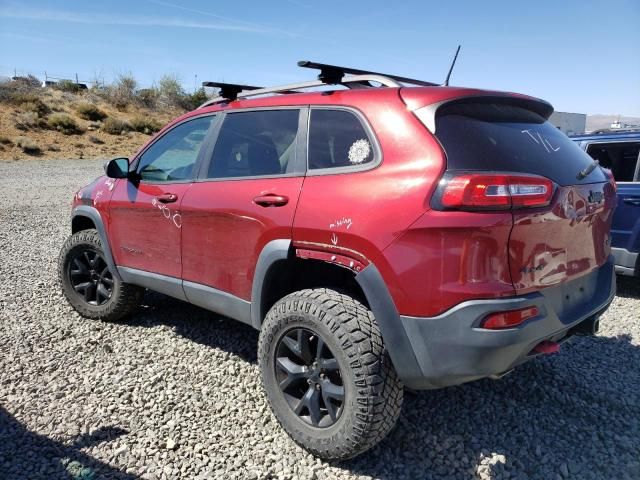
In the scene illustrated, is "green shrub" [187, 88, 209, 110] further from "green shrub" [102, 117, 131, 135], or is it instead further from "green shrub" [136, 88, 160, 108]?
"green shrub" [102, 117, 131, 135]

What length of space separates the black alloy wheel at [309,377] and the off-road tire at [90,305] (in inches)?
76.5

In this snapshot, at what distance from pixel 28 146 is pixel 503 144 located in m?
26.7

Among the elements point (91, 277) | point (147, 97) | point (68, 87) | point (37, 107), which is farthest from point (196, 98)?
point (91, 277)

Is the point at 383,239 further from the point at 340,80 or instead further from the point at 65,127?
the point at 65,127

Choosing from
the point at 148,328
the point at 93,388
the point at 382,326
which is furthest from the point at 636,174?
the point at 93,388

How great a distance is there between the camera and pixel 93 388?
125 inches

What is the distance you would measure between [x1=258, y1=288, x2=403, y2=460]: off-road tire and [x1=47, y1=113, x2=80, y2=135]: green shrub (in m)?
30.6

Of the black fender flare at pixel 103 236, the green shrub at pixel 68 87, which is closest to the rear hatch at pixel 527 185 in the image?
the black fender flare at pixel 103 236

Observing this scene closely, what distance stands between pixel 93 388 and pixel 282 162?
75.1 inches

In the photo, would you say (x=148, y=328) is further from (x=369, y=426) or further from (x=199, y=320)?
(x=369, y=426)

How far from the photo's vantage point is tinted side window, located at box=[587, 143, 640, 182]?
5.44 m

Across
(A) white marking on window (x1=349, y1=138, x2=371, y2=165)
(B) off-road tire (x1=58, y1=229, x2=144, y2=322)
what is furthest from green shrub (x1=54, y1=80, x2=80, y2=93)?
(A) white marking on window (x1=349, y1=138, x2=371, y2=165)

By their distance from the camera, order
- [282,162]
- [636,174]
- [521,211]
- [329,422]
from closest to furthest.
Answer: [521,211]
[329,422]
[282,162]
[636,174]

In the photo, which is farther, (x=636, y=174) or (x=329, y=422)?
(x=636, y=174)
